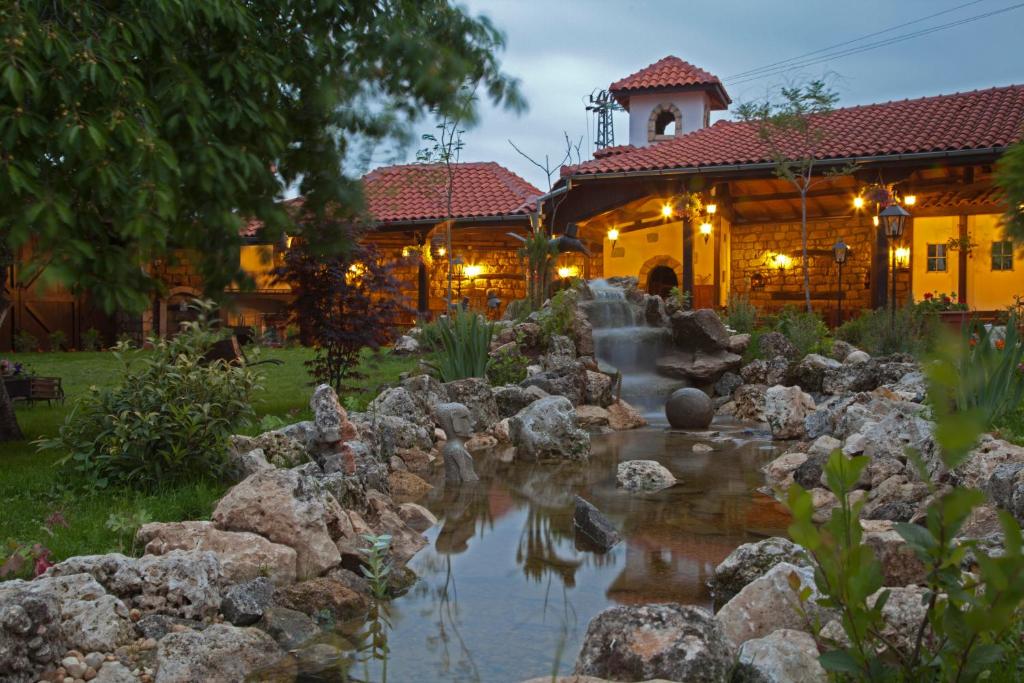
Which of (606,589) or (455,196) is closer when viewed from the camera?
(606,589)

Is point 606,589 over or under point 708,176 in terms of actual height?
under

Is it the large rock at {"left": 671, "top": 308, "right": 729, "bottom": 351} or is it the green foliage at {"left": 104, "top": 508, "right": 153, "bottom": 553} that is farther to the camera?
the large rock at {"left": 671, "top": 308, "right": 729, "bottom": 351}

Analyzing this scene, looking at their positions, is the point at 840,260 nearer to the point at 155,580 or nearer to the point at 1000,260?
the point at 1000,260

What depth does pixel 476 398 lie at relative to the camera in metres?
9.80

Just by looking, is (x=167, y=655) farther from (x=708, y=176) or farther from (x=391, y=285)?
(x=708, y=176)

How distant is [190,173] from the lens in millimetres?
2123

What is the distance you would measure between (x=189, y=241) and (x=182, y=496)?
3.25 meters

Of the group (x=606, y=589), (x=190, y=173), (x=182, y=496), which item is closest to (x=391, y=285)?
(x=182, y=496)

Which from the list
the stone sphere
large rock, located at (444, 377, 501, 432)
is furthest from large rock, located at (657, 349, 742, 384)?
large rock, located at (444, 377, 501, 432)

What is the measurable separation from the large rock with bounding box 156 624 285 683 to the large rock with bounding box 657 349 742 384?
33.9 ft

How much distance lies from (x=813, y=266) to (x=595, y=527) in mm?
17694

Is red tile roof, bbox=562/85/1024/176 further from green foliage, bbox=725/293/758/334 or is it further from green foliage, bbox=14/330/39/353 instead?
green foliage, bbox=14/330/39/353

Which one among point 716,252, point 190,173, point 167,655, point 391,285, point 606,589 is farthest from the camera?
point 716,252

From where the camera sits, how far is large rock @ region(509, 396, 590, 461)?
331 inches
